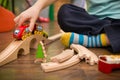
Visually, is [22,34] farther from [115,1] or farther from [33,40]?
[115,1]

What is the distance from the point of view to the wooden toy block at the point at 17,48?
80 centimetres

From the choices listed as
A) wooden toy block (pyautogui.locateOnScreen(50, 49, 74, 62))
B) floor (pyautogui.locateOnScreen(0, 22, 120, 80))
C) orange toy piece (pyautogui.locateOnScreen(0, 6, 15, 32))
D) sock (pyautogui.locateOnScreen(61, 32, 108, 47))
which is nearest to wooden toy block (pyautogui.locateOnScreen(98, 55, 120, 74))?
floor (pyautogui.locateOnScreen(0, 22, 120, 80))

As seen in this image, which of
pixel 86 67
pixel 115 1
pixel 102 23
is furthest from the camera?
pixel 115 1

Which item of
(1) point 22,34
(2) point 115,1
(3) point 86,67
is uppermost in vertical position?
(2) point 115,1

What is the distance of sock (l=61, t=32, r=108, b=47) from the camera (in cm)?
96

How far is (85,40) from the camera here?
0.96 m

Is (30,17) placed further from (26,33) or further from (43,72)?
(43,72)

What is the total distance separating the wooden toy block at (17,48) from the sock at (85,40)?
108 mm

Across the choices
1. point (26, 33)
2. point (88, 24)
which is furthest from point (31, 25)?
point (88, 24)

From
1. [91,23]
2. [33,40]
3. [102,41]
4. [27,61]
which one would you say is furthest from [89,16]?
[27,61]

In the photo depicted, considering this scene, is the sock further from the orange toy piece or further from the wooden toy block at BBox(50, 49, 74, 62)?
the orange toy piece

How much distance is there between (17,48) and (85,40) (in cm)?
29

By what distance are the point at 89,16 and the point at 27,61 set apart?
42cm

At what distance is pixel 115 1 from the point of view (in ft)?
3.75
